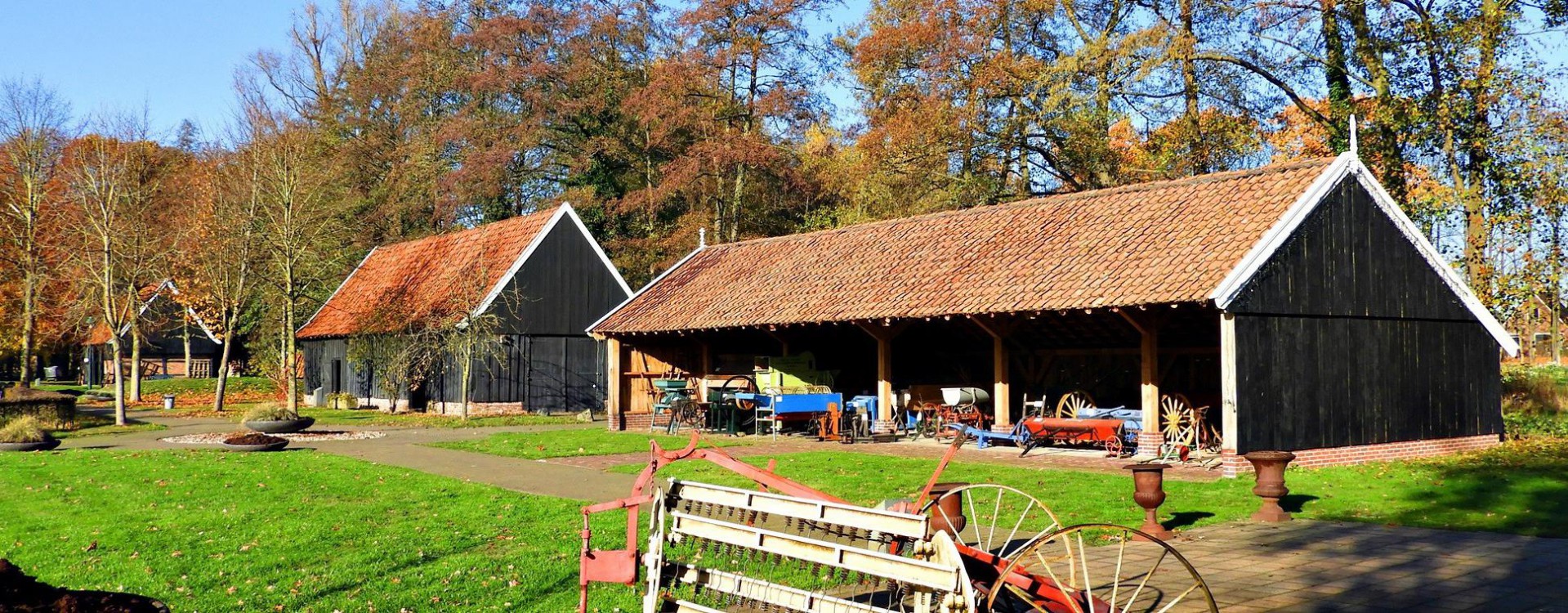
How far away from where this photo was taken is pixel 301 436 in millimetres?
24312

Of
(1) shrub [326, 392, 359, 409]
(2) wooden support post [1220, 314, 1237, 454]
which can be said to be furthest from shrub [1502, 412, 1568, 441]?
(1) shrub [326, 392, 359, 409]

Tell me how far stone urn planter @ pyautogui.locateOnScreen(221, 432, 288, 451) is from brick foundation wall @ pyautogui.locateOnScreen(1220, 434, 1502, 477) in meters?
15.6

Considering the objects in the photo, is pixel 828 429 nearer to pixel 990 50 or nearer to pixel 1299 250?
pixel 1299 250

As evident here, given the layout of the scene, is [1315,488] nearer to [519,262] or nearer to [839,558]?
[839,558]

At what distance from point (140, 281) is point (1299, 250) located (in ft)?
101

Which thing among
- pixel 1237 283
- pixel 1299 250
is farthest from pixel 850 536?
pixel 1299 250

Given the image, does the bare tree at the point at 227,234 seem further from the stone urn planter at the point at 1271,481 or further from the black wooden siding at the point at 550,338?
the stone urn planter at the point at 1271,481

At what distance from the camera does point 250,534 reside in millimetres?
10609

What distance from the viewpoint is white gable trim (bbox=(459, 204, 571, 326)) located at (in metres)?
31.9

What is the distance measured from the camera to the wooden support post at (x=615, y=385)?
1093 inches

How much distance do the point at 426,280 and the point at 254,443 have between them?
635 inches

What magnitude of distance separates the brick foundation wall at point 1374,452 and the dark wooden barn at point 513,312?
21017mm

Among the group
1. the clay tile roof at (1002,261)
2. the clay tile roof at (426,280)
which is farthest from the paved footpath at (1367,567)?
the clay tile roof at (426,280)

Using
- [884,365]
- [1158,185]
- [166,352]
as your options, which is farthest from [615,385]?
[166,352]
